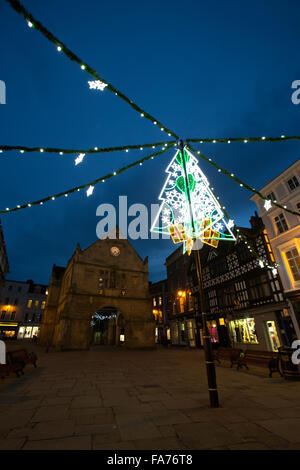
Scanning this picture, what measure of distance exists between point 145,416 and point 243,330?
17925 mm

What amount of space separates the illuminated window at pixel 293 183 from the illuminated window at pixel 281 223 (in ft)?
6.97

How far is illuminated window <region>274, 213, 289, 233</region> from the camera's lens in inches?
651

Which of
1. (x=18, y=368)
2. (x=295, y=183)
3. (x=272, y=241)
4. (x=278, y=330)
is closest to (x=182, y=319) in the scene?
(x=278, y=330)

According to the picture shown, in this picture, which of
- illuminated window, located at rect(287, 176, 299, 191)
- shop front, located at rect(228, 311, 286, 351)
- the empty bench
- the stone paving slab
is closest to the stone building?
shop front, located at rect(228, 311, 286, 351)

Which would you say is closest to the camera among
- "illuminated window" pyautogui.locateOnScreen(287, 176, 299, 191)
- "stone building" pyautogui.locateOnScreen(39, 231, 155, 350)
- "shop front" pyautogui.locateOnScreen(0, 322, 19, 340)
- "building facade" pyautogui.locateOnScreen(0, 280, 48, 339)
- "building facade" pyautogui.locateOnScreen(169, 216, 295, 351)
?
"illuminated window" pyautogui.locateOnScreen(287, 176, 299, 191)

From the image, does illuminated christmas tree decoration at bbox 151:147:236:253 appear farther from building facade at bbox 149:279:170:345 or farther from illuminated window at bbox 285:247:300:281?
building facade at bbox 149:279:170:345

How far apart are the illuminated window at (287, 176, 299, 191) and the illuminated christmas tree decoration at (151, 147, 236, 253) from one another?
11.1m

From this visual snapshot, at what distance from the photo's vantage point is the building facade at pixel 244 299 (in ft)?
53.8

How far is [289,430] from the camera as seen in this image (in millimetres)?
3598

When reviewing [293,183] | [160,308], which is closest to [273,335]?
[293,183]

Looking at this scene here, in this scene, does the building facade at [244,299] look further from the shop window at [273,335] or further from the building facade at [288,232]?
the building facade at [288,232]

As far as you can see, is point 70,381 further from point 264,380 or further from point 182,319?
point 182,319


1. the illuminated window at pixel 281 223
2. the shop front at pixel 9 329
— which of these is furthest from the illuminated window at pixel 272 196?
the shop front at pixel 9 329

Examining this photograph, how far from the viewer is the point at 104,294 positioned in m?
23.4
